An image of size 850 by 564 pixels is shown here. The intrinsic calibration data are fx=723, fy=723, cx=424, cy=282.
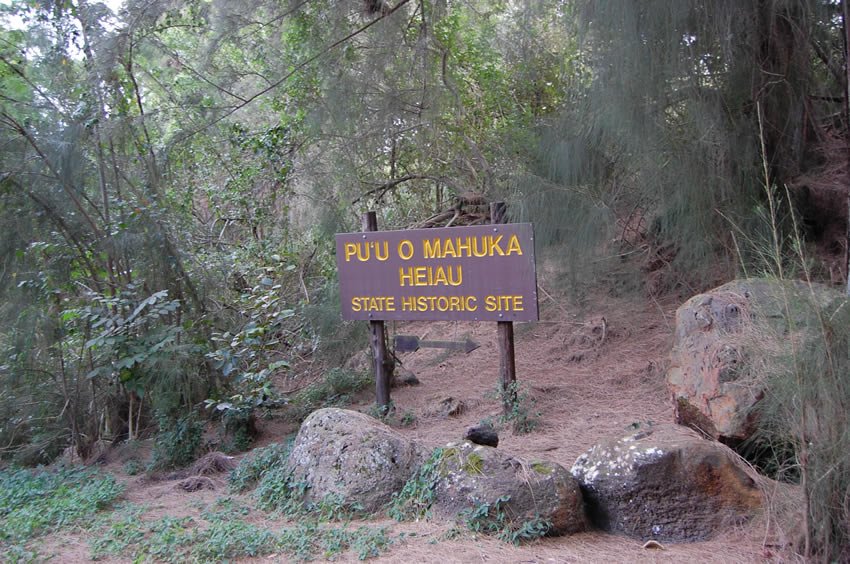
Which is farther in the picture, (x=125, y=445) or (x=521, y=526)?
(x=125, y=445)

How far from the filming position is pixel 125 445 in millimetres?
8422

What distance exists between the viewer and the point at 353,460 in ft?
17.6

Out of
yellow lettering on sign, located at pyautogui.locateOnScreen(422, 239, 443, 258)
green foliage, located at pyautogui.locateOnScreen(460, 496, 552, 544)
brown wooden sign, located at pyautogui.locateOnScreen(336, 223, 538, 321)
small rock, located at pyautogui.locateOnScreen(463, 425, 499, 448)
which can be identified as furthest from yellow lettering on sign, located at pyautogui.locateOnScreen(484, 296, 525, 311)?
green foliage, located at pyautogui.locateOnScreen(460, 496, 552, 544)

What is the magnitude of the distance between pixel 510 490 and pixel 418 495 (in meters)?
0.72

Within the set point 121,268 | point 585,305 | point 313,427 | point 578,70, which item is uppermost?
point 578,70

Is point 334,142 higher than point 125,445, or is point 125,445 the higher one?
point 334,142

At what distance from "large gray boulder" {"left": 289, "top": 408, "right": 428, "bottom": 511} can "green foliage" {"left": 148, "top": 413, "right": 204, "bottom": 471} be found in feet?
6.97

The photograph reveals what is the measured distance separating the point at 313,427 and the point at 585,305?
5076mm

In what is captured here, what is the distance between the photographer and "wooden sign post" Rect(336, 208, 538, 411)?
6.71 m

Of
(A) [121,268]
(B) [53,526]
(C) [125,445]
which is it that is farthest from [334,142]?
(B) [53,526]

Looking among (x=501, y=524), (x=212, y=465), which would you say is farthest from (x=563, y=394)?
(x=212, y=465)

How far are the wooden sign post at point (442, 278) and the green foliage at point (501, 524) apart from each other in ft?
7.96

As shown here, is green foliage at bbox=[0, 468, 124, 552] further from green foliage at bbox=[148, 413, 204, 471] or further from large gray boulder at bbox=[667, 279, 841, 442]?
large gray boulder at bbox=[667, 279, 841, 442]

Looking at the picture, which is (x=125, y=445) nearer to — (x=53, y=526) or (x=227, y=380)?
(x=227, y=380)
